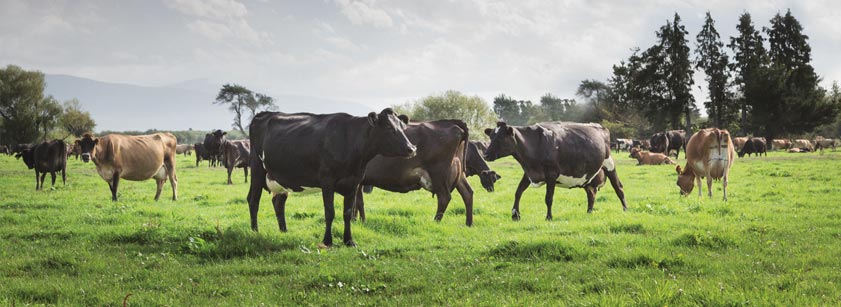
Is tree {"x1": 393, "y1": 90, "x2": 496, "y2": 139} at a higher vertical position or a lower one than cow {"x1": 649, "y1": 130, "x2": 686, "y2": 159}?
higher

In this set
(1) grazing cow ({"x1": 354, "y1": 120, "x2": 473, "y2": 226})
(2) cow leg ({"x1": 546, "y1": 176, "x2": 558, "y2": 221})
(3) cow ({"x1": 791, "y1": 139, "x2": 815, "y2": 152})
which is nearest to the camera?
(1) grazing cow ({"x1": 354, "y1": 120, "x2": 473, "y2": 226})

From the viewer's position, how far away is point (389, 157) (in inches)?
410

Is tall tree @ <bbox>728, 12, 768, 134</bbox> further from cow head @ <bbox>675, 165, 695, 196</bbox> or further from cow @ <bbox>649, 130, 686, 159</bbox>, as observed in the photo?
cow head @ <bbox>675, 165, 695, 196</bbox>

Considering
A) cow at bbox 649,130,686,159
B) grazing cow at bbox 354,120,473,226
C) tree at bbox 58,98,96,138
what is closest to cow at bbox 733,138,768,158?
cow at bbox 649,130,686,159

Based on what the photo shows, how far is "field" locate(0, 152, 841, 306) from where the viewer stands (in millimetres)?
5762

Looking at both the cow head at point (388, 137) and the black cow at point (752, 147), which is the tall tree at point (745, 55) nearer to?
the black cow at point (752, 147)

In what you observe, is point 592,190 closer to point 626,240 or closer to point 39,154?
point 626,240

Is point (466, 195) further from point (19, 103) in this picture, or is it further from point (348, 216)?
point (19, 103)

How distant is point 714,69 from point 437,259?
69909 mm

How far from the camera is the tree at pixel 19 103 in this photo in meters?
79.6

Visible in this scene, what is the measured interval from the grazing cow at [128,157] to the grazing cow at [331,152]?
28.9ft

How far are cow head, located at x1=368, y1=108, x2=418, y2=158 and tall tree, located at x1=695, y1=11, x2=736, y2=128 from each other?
68.7 meters

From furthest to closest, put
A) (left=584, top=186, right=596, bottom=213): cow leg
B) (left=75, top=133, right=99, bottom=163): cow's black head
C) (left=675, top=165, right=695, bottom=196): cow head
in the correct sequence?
(left=675, top=165, right=695, bottom=196): cow head → (left=75, top=133, right=99, bottom=163): cow's black head → (left=584, top=186, right=596, bottom=213): cow leg

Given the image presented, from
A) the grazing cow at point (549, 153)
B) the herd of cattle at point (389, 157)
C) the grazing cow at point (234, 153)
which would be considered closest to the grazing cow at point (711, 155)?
the herd of cattle at point (389, 157)
